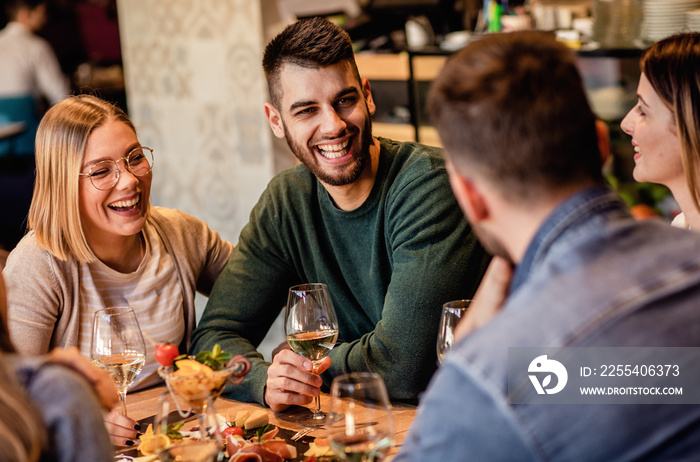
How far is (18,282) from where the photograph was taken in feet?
6.37

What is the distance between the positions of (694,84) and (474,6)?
252 centimetres

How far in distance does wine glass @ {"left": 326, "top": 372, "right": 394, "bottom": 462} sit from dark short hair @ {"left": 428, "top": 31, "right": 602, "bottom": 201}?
0.36 meters

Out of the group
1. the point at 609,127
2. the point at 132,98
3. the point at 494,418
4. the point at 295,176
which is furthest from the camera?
the point at 132,98

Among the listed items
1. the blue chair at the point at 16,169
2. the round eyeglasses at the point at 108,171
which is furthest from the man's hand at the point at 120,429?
the blue chair at the point at 16,169

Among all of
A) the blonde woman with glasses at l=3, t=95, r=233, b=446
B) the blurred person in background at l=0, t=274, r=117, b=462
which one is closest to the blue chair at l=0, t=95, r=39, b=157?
the blonde woman with glasses at l=3, t=95, r=233, b=446

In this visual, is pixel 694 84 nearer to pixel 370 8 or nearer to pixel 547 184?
pixel 547 184

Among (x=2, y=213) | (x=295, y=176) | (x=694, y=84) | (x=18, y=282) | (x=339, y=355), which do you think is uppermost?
(x=694, y=84)

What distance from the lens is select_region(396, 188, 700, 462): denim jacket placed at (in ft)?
2.94

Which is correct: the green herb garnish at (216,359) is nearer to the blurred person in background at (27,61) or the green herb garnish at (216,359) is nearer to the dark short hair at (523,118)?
the dark short hair at (523,118)

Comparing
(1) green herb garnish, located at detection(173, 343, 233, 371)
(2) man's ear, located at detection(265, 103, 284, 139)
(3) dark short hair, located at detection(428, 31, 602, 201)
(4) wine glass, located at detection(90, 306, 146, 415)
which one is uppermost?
(3) dark short hair, located at detection(428, 31, 602, 201)

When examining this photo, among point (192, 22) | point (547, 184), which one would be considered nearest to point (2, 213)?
point (192, 22)

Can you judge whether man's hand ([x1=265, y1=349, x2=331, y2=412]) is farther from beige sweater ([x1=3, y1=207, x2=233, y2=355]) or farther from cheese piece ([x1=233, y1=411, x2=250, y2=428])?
beige sweater ([x1=3, y1=207, x2=233, y2=355])

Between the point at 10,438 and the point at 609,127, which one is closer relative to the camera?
the point at 10,438

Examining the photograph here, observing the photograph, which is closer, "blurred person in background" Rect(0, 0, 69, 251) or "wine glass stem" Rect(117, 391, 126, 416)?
"wine glass stem" Rect(117, 391, 126, 416)
